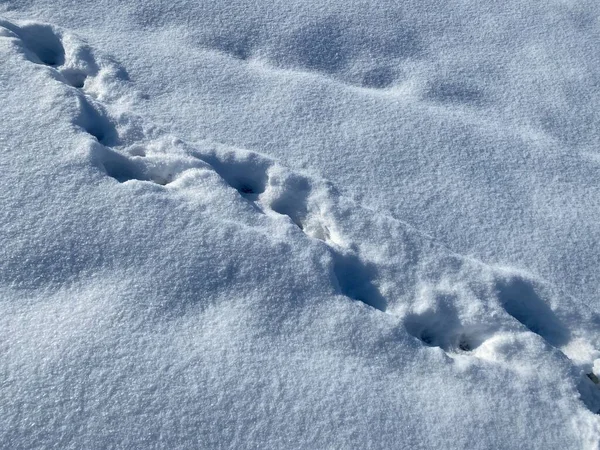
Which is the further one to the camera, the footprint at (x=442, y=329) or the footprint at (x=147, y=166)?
the footprint at (x=147, y=166)

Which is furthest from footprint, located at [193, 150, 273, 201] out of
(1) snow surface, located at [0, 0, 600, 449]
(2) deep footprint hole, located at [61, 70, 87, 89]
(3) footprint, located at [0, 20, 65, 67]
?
(3) footprint, located at [0, 20, 65, 67]

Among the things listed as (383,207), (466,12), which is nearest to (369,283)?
(383,207)

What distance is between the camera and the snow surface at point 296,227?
150 cm

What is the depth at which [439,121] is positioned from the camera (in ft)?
7.27

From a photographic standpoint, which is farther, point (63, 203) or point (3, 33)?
point (3, 33)

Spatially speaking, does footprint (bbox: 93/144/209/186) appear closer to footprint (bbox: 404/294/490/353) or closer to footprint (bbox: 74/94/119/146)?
footprint (bbox: 74/94/119/146)

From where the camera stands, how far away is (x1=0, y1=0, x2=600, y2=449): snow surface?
1496mm

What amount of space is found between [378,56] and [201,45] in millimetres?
690

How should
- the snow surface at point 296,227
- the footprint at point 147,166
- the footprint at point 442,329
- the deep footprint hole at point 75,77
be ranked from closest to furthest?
the snow surface at point 296,227, the footprint at point 442,329, the footprint at point 147,166, the deep footprint hole at point 75,77

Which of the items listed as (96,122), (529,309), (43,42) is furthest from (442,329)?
(43,42)

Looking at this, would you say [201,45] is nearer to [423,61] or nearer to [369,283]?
[423,61]

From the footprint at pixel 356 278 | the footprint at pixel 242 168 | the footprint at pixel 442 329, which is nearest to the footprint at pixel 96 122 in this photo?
the footprint at pixel 242 168

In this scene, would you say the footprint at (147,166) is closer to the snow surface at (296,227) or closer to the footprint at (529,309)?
the snow surface at (296,227)

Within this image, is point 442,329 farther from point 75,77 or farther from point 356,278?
point 75,77
